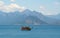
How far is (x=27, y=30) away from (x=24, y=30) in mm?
1803

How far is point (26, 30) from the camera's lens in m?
108

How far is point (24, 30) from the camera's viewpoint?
11131cm

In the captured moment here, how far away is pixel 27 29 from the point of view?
10881cm

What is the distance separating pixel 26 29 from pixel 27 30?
2523 millimetres

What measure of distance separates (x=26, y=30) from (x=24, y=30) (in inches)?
119

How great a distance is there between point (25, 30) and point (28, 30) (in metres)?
1.43

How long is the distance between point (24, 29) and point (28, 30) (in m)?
1.77

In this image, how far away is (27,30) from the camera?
361 feet

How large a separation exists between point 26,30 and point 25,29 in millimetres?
867

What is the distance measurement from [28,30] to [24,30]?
246cm

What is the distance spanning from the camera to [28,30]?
10956 centimetres

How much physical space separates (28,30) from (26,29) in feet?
7.09

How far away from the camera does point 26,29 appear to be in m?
108
